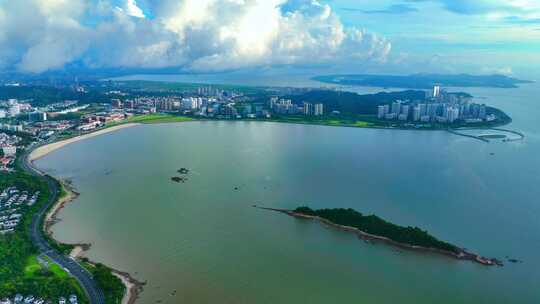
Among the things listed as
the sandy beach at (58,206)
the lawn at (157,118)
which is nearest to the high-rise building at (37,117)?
the lawn at (157,118)

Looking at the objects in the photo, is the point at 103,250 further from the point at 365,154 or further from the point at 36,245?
the point at 365,154

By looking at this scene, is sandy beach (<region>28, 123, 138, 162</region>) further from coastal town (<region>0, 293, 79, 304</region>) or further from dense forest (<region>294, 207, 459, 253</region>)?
dense forest (<region>294, 207, 459, 253</region>)

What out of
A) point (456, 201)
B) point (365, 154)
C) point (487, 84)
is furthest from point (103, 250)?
point (487, 84)

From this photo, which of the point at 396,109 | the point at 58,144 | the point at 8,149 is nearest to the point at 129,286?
the point at 8,149

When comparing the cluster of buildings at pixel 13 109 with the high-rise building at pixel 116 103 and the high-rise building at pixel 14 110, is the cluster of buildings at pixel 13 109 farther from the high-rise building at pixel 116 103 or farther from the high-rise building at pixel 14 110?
the high-rise building at pixel 116 103

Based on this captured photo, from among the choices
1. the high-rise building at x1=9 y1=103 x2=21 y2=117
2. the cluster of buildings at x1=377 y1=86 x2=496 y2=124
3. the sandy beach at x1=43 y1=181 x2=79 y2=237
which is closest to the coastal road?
the sandy beach at x1=43 y1=181 x2=79 y2=237

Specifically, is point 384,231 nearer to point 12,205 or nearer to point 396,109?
point 12,205
